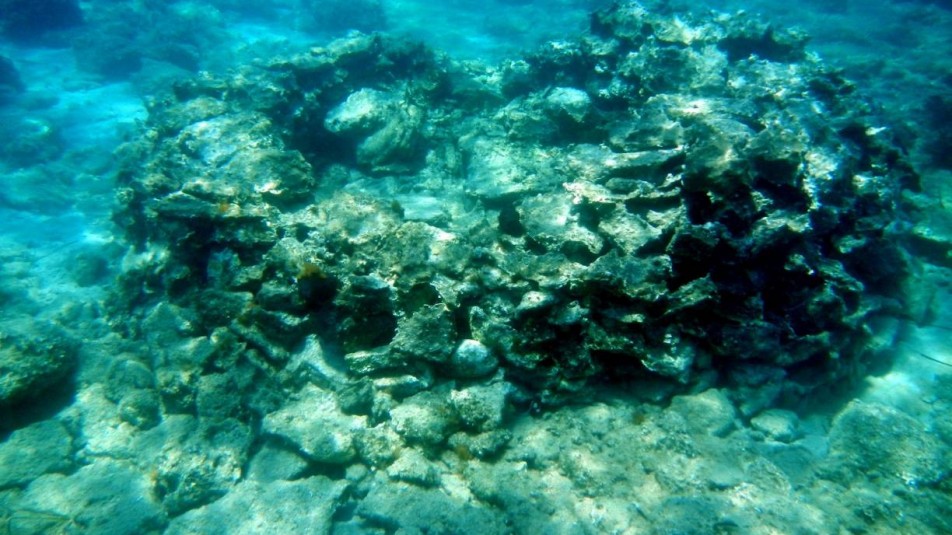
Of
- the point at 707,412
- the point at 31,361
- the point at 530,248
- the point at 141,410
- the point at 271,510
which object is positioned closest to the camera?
the point at 271,510

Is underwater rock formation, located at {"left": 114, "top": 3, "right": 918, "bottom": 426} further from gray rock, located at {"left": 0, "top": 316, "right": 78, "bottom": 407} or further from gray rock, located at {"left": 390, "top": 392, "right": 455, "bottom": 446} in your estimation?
gray rock, located at {"left": 0, "top": 316, "right": 78, "bottom": 407}

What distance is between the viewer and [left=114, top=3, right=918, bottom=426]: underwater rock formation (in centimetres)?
396

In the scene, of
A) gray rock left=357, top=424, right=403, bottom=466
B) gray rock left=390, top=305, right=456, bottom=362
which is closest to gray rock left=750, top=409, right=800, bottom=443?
gray rock left=390, top=305, right=456, bottom=362

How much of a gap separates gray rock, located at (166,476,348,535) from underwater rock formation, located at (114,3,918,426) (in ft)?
1.06

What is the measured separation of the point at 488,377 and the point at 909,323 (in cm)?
563

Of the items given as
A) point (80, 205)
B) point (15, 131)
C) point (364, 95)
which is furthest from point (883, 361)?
point (15, 131)

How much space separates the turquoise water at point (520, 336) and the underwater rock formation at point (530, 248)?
0.04m

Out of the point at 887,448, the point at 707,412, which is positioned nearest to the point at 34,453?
the point at 707,412

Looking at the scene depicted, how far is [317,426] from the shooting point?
4281 mm

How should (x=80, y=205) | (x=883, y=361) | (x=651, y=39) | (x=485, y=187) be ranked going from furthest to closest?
(x=80, y=205) < (x=651, y=39) < (x=485, y=187) < (x=883, y=361)

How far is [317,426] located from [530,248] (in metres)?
2.80

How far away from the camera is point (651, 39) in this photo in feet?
28.7

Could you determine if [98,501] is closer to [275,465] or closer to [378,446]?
[275,465]

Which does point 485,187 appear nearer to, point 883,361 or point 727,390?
point 727,390
